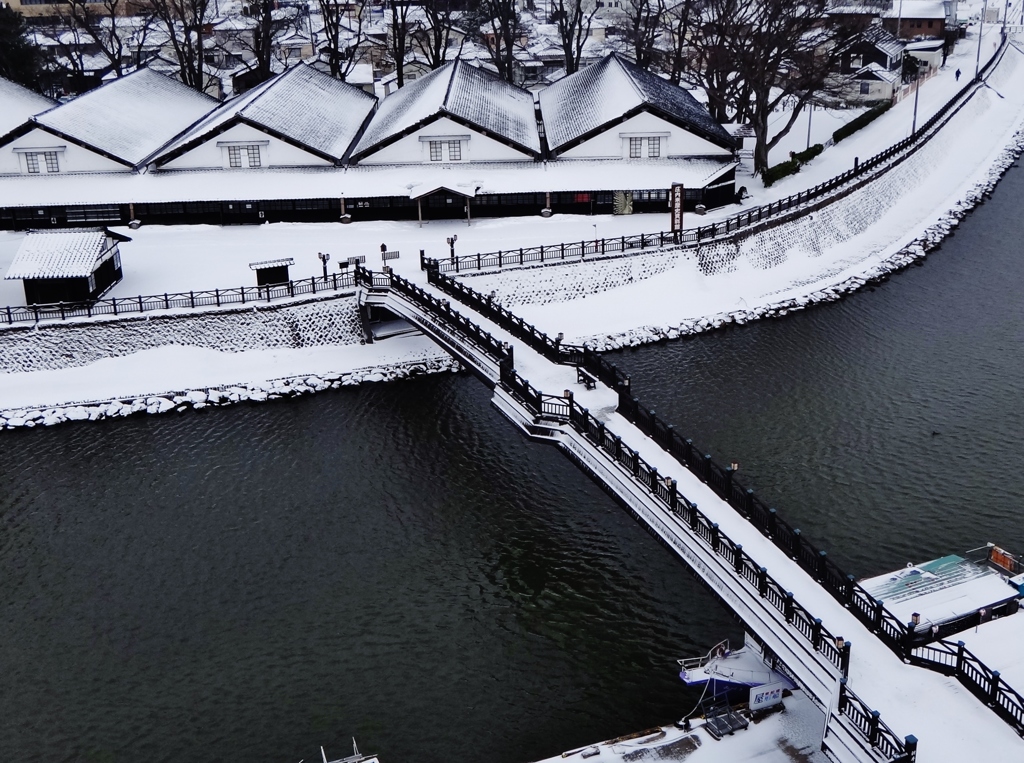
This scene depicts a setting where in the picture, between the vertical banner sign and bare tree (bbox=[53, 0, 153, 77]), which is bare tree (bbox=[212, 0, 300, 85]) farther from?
the vertical banner sign

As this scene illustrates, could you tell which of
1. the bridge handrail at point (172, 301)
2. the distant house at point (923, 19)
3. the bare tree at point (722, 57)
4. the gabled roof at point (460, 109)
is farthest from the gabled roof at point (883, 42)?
the bridge handrail at point (172, 301)

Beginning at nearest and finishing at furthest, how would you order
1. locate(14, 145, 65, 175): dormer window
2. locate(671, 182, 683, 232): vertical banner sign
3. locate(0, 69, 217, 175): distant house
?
1. locate(671, 182, 683, 232): vertical banner sign
2. locate(0, 69, 217, 175): distant house
3. locate(14, 145, 65, 175): dormer window

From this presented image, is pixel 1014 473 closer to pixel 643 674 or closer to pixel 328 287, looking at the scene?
pixel 643 674

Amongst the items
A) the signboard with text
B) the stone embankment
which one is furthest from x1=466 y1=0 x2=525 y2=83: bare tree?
the signboard with text

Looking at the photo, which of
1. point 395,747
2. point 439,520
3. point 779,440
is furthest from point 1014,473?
point 395,747

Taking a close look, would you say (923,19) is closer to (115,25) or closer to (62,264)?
(115,25)

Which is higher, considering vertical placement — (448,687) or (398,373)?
(398,373)

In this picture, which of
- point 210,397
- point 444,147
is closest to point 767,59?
point 444,147
